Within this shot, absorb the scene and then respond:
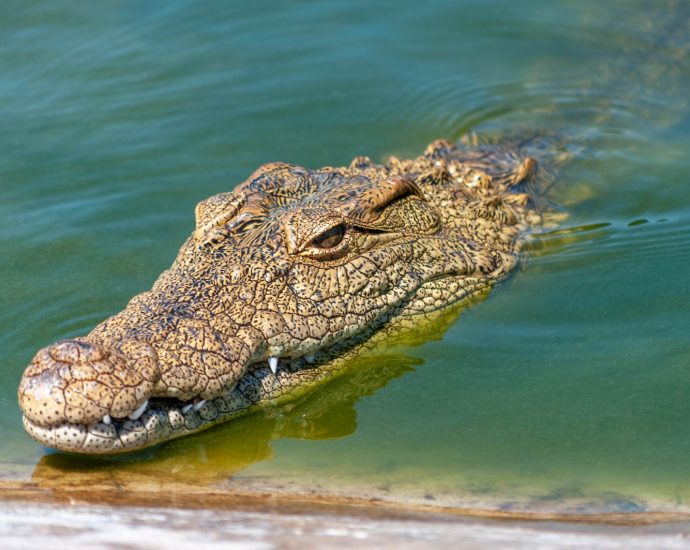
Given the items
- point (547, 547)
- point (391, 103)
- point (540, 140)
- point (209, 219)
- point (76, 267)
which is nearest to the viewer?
point (547, 547)

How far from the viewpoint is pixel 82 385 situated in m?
4.79

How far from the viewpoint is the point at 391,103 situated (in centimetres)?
1019

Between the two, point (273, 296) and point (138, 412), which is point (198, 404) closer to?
point (138, 412)

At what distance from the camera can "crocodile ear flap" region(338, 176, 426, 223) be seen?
6.43 meters

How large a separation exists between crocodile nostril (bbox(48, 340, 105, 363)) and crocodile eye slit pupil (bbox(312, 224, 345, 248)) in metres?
1.73

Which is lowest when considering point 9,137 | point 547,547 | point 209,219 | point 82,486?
point 547,547

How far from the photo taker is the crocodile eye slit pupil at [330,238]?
20.2ft

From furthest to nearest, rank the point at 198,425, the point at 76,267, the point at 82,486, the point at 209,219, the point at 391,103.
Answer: the point at 391,103, the point at 76,267, the point at 209,219, the point at 198,425, the point at 82,486

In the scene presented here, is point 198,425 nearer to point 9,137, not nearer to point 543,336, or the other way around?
point 543,336

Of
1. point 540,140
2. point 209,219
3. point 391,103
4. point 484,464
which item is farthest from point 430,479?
point 391,103

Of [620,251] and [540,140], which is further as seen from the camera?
[540,140]

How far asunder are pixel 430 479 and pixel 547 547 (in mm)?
908

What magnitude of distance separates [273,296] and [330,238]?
2.01 ft

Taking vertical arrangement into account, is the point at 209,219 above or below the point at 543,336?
above
